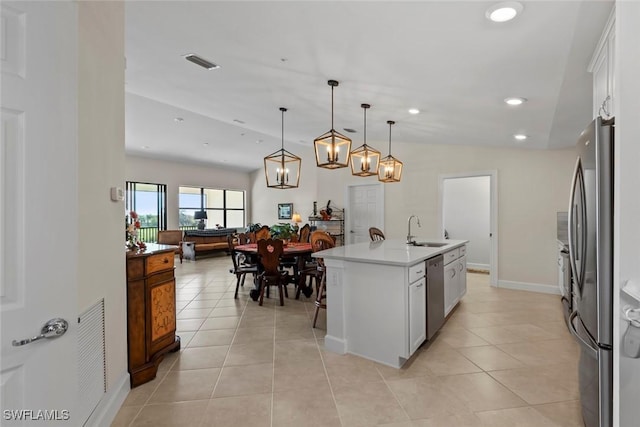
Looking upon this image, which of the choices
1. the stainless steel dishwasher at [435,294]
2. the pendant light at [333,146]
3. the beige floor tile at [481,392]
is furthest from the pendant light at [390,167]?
the beige floor tile at [481,392]

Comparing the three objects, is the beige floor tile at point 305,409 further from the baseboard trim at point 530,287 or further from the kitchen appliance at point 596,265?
the baseboard trim at point 530,287

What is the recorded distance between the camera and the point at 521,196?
512 cm

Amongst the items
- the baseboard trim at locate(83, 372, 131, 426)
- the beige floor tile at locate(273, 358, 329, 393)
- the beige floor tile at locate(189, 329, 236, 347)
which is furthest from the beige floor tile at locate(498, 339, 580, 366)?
the baseboard trim at locate(83, 372, 131, 426)

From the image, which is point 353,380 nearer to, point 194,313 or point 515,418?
point 515,418

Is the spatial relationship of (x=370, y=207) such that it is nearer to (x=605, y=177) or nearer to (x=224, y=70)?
(x=224, y=70)

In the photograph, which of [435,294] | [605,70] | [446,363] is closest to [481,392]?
[446,363]

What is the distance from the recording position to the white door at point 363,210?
273 inches

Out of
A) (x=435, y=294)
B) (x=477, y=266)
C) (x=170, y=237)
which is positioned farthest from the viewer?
(x=170, y=237)

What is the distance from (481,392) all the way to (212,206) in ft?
31.5

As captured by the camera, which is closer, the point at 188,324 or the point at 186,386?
the point at 186,386

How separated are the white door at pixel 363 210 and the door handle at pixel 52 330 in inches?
246

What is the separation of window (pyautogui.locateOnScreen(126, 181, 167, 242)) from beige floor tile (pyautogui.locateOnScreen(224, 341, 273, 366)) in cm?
676

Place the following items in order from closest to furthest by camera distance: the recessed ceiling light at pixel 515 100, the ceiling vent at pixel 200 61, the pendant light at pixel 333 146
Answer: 1. the recessed ceiling light at pixel 515 100
2. the ceiling vent at pixel 200 61
3. the pendant light at pixel 333 146

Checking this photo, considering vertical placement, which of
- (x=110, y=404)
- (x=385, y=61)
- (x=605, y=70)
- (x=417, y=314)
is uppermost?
(x=385, y=61)
